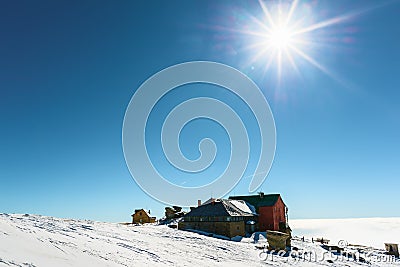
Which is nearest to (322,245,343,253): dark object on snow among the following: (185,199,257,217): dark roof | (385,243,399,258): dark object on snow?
(385,243,399,258): dark object on snow

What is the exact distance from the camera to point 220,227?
40781 mm

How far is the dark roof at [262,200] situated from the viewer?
5115 centimetres

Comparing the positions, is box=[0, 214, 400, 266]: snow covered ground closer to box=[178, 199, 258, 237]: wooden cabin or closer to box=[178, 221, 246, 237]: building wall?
box=[178, 221, 246, 237]: building wall

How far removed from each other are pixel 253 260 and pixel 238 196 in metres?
36.8

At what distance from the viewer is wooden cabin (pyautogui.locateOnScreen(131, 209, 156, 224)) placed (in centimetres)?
6844

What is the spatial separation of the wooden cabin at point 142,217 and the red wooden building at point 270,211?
87.3ft

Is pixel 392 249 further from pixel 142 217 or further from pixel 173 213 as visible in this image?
pixel 142 217

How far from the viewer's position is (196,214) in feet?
146

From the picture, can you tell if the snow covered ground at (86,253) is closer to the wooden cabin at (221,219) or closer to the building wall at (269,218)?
the wooden cabin at (221,219)

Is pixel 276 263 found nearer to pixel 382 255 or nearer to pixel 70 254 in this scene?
pixel 70 254

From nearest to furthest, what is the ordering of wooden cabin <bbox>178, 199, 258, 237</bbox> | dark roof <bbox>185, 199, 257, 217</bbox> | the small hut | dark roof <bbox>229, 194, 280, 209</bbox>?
the small hut
wooden cabin <bbox>178, 199, 258, 237</bbox>
dark roof <bbox>185, 199, 257, 217</bbox>
dark roof <bbox>229, 194, 280, 209</bbox>

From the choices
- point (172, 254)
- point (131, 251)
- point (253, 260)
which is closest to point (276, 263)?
point (253, 260)

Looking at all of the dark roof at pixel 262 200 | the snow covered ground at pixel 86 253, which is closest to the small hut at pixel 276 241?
the snow covered ground at pixel 86 253

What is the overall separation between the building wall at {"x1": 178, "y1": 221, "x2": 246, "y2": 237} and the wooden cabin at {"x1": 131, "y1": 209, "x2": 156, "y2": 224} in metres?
26.3
